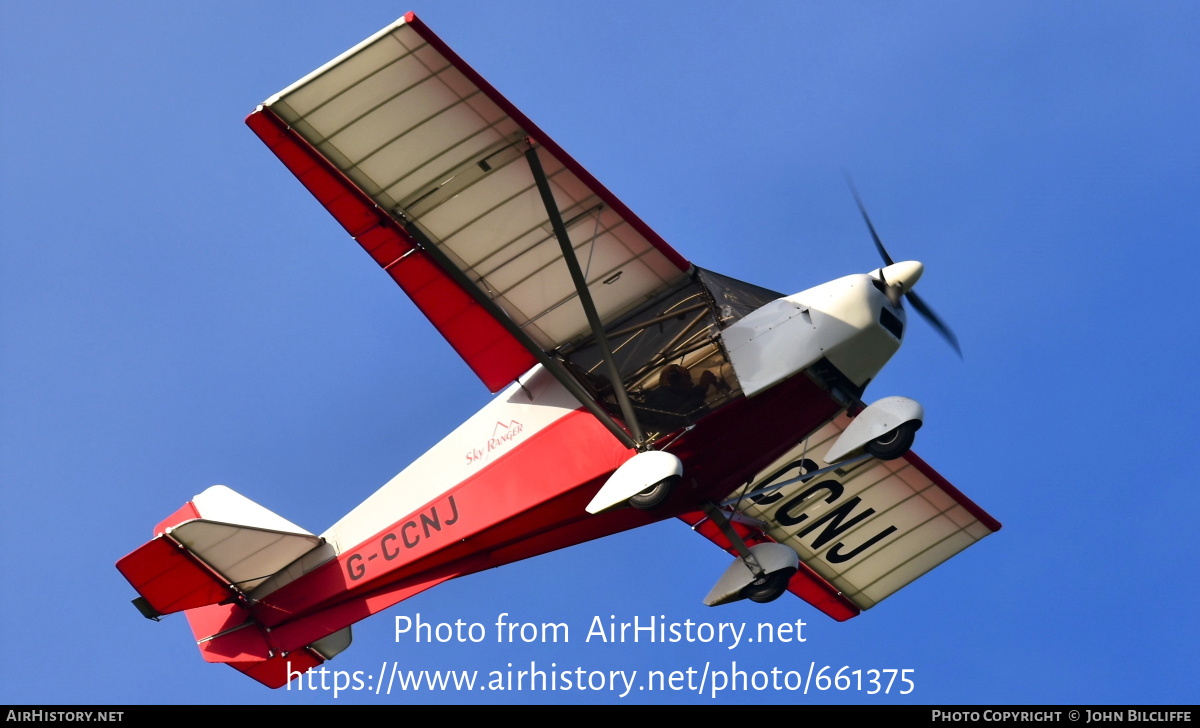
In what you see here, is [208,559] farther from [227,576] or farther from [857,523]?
[857,523]

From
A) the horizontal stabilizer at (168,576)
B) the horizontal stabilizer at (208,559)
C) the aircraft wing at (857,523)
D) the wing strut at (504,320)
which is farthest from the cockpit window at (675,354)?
the horizontal stabilizer at (168,576)

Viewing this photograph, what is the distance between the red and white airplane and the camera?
10797mm

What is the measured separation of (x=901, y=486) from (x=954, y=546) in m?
0.97

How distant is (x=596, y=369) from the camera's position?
11727 mm

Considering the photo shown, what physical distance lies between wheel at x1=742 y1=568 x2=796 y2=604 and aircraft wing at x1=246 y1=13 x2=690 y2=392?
2.71 meters

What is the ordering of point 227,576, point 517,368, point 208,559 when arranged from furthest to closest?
1. point 227,576
2. point 208,559
3. point 517,368

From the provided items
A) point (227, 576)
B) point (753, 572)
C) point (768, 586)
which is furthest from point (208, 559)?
point (768, 586)

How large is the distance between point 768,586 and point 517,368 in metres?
3.00

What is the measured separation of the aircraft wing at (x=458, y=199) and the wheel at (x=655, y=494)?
5.53ft

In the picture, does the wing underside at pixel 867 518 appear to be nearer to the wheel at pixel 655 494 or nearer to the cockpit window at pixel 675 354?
the cockpit window at pixel 675 354

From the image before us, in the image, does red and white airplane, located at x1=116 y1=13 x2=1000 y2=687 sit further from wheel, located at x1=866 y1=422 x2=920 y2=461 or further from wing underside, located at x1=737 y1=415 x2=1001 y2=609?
wing underside, located at x1=737 y1=415 x2=1001 y2=609

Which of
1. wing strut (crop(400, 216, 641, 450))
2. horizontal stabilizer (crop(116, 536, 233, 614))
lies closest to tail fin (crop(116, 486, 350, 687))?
horizontal stabilizer (crop(116, 536, 233, 614))

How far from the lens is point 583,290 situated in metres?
10.9

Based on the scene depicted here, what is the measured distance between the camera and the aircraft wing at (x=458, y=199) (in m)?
10.7
